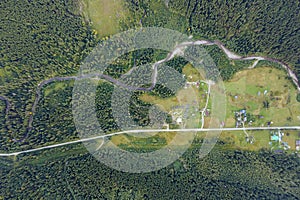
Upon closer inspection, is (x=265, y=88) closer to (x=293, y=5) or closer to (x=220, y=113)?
(x=220, y=113)

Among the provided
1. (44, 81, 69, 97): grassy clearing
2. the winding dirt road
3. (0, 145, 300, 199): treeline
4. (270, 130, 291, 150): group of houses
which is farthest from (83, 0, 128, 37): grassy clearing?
(270, 130, 291, 150): group of houses

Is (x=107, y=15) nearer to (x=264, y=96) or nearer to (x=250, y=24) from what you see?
(x=250, y=24)

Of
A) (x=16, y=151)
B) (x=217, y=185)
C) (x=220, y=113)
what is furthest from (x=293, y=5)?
(x=16, y=151)

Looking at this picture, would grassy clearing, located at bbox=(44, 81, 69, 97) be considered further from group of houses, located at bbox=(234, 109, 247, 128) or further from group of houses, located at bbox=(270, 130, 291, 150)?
group of houses, located at bbox=(270, 130, 291, 150)

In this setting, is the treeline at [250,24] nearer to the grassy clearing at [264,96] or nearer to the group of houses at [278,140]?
the grassy clearing at [264,96]

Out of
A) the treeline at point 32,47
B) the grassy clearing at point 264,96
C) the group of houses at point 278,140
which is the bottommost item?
the group of houses at point 278,140

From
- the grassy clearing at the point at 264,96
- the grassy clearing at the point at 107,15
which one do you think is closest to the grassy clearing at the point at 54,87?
the grassy clearing at the point at 107,15
